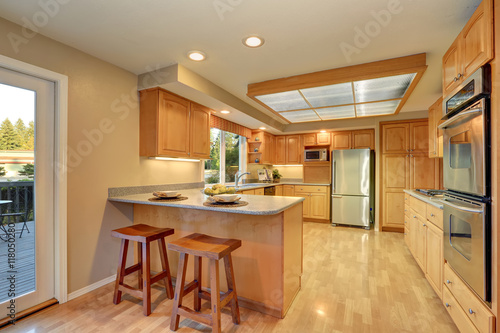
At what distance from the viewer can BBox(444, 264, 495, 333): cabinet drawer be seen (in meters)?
1.30

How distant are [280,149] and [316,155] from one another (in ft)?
3.04

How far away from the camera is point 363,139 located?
5.07m

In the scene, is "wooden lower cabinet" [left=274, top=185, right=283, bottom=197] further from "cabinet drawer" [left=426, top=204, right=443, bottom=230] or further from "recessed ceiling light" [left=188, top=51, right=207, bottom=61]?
"recessed ceiling light" [left=188, top=51, right=207, bottom=61]

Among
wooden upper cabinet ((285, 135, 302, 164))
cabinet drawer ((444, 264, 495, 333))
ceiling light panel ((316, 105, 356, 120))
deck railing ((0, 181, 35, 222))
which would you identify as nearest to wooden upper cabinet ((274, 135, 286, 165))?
wooden upper cabinet ((285, 135, 302, 164))

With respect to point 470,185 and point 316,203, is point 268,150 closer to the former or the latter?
point 316,203

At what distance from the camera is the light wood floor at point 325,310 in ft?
5.79

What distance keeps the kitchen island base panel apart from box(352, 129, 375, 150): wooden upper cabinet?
11.2 ft

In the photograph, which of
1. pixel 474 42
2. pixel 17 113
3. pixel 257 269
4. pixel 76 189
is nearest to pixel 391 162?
pixel 474 42

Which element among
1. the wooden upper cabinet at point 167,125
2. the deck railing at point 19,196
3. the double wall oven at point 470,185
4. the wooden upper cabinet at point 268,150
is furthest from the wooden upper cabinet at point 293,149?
the deck railing at point 19,196

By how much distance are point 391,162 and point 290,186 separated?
2102 mm

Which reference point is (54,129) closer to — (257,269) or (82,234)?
(82,234)

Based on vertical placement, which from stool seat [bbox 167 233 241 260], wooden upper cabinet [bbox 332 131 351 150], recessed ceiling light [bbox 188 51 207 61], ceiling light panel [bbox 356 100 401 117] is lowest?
stool seat [bbox 167 233 241 260]

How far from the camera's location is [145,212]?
2670mm

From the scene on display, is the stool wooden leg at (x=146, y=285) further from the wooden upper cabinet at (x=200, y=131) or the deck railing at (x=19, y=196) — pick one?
the wooden upper cabinet at (x=200, y=131)
